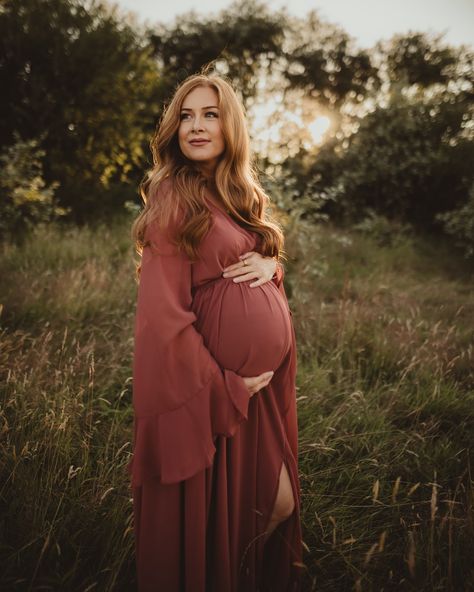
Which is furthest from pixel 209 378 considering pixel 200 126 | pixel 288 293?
pixel 288 293

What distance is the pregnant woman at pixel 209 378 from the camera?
4.38 ft

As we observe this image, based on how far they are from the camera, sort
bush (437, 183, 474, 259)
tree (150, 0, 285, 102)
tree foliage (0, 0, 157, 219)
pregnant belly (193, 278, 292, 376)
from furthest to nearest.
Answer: tree (150, 0, 285, 102)
bush (437, 183, 474, 259)
tree foliage (0, 0, 157, 219)
pregnant belly (193, 278, 292, 376)

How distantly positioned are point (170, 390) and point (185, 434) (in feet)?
0.54

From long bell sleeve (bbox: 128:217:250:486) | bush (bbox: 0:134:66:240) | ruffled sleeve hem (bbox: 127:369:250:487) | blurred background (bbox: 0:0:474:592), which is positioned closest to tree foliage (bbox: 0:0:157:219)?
blurred background (bbox: 0:0:474:592)

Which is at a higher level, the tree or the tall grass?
the tree

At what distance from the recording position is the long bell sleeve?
132cm

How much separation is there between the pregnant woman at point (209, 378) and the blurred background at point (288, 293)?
256 millimetres

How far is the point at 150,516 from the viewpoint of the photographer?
141 cm

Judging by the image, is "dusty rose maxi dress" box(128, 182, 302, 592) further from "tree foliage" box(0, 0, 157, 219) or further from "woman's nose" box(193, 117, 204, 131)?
"tree foliage" box(0, 0, 157, 219)

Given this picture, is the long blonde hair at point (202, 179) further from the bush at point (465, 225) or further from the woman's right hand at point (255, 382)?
the bush at point (465, 225)

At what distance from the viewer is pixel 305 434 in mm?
2482

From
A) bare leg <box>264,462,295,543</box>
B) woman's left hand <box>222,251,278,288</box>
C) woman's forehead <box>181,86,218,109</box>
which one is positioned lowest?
bare leg <box>264,462,295,543</box>

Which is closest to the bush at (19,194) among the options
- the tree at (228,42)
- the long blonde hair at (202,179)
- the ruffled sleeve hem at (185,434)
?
the long blonde hair at (202,179)

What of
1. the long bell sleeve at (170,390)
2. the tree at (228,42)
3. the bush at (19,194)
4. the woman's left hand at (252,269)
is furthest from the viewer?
the tree at (228,42)
